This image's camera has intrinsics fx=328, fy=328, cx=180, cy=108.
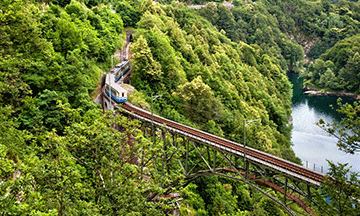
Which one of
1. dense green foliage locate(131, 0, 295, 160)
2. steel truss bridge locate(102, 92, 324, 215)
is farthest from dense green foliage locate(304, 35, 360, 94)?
steel truss bridge locate(102, 92, 324, 215)

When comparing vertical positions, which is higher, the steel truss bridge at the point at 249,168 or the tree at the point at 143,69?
the tree at the point at 143,69

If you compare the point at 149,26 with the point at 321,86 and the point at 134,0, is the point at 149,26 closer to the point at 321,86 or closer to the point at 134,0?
the point at 134,0

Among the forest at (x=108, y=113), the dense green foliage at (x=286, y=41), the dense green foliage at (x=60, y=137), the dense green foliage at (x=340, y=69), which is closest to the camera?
the dense green foliage at (x=60, y=137)

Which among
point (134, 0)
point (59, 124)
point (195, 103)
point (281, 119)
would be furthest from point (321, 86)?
point (59, 124)

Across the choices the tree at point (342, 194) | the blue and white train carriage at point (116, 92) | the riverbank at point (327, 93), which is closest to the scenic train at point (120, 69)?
the blue and white train carriage at point (116, 92)

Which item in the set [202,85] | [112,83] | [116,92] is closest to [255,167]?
[116,92]

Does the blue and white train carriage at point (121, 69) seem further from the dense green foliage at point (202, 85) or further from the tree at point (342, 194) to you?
the tree at point (342, 194)

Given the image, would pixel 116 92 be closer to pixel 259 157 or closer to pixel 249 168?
pixel 249 168
